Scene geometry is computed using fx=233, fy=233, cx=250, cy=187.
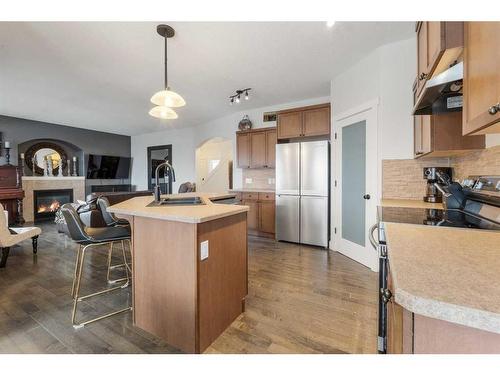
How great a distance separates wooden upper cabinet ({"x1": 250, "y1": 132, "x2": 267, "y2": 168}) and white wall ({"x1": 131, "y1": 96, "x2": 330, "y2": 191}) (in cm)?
34

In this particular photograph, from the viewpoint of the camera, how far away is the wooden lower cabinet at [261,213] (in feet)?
13.8

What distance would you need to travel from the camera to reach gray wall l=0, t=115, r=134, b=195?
216 inches

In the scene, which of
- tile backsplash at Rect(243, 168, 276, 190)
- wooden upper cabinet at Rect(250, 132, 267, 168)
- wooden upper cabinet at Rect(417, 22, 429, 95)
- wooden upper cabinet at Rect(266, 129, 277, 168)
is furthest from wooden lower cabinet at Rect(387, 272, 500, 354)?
tile backsplash at Rect(243, 168, 276, 190)

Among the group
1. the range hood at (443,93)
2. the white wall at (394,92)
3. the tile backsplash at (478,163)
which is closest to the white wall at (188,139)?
the white wall at (394,92)

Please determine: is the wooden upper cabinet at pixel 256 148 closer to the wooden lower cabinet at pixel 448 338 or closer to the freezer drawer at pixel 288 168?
the freezer drawer at pixel 288 168

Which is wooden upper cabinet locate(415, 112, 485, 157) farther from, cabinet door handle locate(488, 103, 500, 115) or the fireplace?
the fireplace

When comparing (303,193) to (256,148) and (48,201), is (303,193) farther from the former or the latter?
(48,201)

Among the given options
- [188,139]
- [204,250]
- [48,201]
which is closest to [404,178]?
[204,250]

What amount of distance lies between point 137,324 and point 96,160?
21.8 ft

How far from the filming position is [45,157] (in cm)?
616

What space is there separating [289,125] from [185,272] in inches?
131

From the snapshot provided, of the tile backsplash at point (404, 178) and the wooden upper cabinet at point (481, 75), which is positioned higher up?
the wooden upper cabinet at point (481, 75)

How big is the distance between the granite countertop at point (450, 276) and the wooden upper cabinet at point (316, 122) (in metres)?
3.07

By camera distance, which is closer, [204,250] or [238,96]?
[204,250]
